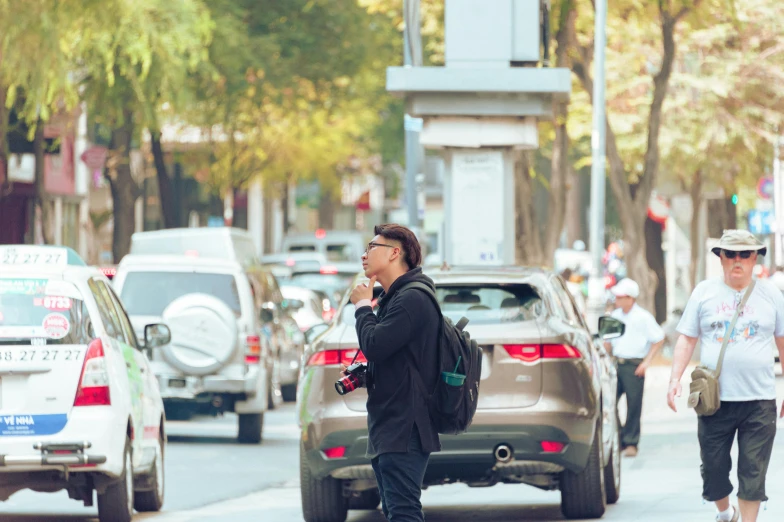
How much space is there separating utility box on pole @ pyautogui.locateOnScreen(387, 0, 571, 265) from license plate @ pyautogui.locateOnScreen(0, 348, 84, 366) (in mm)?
8614

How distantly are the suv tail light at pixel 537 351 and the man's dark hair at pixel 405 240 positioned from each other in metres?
2.98

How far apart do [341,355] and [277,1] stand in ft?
87.9

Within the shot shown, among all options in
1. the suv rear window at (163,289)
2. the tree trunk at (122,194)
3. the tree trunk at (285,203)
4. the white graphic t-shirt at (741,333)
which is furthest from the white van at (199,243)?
the tree trunk at (285,203)

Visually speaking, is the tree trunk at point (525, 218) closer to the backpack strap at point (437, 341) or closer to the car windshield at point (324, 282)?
the car windshield at point (324, 282)

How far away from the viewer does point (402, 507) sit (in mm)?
6859

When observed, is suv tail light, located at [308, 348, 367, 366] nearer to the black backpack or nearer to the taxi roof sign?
the taxi roof sign

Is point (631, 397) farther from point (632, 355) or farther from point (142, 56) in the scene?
point (142, 56)

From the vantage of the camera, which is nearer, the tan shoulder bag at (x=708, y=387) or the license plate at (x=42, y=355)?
the tan shoulder bag at (x=708, y=387)

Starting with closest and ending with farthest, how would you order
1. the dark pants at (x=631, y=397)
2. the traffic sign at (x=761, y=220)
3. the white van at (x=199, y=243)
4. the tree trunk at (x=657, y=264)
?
the dark pants at (x=631, y=397), the white van at (x=199, y=243), the traffic sign at (x=761, y=220), the tree trunk at (x=657, y=264)

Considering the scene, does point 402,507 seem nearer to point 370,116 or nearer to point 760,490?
point 760,490

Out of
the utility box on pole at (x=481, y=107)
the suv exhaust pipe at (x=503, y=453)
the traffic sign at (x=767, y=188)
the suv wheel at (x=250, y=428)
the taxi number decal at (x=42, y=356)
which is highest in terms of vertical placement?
the utility box on pole at (x=481, y=107)

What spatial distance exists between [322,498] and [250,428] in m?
7.14

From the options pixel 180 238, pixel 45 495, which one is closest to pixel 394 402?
pixel 45 495

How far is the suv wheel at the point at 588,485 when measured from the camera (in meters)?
10.4
